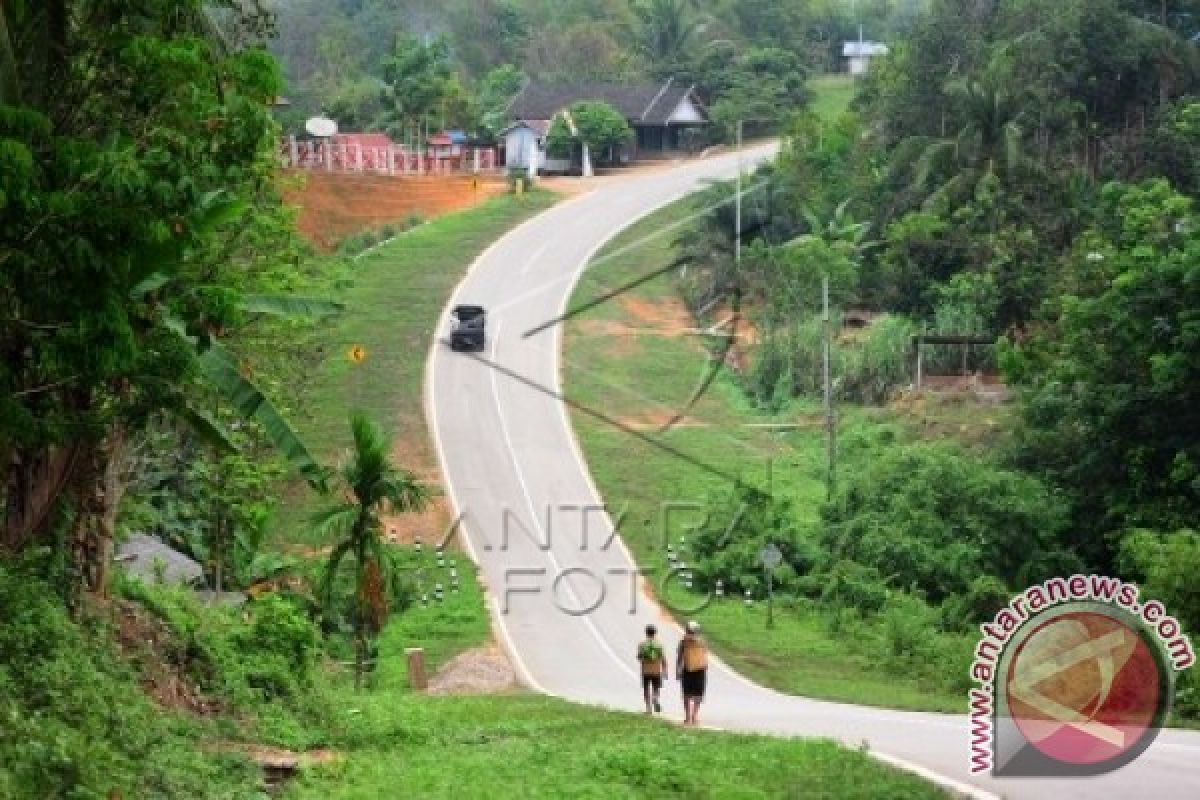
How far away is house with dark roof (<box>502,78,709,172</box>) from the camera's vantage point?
71.6m

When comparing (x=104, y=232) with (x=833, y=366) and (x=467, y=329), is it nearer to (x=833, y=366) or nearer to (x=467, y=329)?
(x=833, y=366)

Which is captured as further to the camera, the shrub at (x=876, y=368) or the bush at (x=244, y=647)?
the shrub at (x=876, y=368)

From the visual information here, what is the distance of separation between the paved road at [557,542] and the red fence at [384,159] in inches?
327

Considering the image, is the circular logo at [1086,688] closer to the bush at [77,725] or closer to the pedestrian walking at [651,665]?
the pedestrian walking at [651,665]

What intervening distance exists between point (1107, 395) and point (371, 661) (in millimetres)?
14158

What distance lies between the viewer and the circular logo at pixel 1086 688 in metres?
15.7

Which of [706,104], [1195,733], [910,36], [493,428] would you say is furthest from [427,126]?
[1195,733]

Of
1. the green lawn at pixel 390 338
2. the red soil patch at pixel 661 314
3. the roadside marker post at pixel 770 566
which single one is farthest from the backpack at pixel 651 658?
the red soil patch at pixel 661 314

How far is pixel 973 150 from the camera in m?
50.4

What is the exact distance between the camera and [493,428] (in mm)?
42375

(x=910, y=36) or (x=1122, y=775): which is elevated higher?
(x=910, y=36)

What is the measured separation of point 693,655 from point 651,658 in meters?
0.82

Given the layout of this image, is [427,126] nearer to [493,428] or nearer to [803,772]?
[493,428]

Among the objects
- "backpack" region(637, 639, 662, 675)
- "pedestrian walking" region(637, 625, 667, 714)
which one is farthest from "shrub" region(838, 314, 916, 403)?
"backpack" region(637, 639, 662, 675)
